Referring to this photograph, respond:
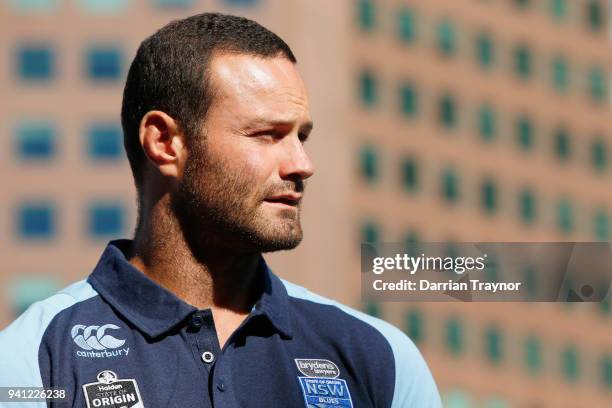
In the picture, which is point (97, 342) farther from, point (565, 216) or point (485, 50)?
point (565, 216)

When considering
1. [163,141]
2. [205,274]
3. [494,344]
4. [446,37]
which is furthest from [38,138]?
[205,274]

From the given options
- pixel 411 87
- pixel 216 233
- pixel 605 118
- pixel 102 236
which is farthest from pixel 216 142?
pixel 605 118

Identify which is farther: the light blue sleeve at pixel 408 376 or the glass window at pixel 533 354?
the glass window at pixel 533 354

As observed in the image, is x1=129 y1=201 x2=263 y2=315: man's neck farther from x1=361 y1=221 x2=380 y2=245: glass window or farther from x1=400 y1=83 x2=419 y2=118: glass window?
x1=400 y1=83 x2=419 y2=118: glass window

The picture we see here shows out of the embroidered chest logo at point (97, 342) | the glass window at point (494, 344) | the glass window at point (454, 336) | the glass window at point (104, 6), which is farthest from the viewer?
the glass window at point (494, 344)

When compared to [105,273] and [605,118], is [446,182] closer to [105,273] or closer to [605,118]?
[605,118]

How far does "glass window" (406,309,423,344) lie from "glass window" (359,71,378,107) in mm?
9583

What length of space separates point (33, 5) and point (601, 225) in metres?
31.7

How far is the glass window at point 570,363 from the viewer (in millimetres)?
93500

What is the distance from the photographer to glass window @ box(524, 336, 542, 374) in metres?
91.8

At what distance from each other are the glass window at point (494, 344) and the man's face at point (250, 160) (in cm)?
8317

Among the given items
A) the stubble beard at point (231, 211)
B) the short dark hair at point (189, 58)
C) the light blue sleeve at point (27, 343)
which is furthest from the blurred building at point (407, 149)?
the light blue sleeve at point (27, 343)

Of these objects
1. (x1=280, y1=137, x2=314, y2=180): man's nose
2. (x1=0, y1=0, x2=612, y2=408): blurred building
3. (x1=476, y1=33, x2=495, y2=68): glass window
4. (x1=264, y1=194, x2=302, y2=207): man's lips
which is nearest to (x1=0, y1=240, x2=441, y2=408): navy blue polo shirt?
(x1=264, y1=194, x2=302, y2=207): man's lips

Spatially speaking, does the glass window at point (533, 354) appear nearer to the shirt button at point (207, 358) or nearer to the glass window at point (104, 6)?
the glass window at point (104, 6)
